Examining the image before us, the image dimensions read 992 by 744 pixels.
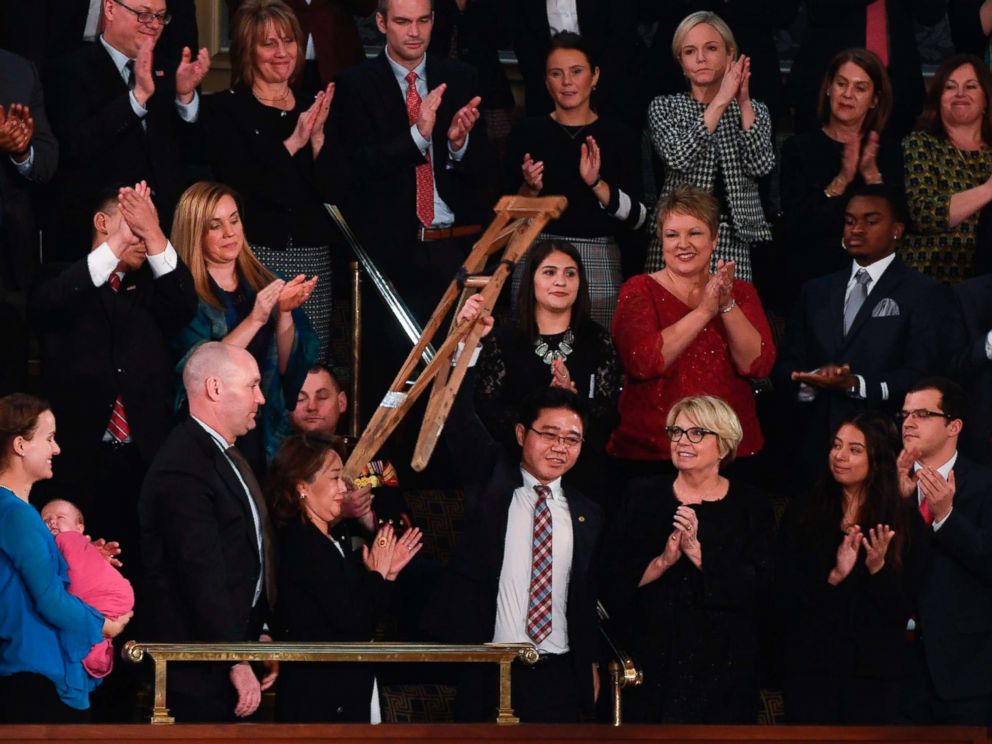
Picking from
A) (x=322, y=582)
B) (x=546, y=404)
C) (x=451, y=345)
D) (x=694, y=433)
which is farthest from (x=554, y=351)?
(x=322, y=582)

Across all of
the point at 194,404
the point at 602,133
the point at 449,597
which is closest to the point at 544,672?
the point at 449,597

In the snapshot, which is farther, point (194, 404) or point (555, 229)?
point (555, 229)

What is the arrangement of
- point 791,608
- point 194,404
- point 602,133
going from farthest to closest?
point 602,133 < point 791,608 < point 194,404

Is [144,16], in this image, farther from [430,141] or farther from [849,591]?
[849,591]

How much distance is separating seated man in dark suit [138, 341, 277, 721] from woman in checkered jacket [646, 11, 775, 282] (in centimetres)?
242

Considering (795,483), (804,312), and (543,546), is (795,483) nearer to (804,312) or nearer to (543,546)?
(804,312)

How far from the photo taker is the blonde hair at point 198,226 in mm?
6590

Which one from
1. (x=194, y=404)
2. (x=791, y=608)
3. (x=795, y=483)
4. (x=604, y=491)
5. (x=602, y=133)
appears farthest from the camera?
(x=602, y=133)

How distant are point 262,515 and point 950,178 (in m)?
3.39

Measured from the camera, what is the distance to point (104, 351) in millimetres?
6457

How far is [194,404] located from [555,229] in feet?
7.48

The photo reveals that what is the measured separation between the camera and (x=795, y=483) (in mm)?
7285

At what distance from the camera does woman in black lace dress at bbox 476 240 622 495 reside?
6719 millimetres

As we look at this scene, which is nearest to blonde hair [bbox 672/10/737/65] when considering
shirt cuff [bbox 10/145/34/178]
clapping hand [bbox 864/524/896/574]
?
clapping hand [bbox 864/524/896/574]
